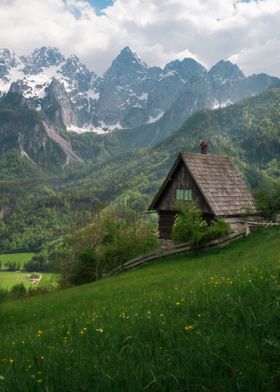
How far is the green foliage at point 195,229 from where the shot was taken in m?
33.8

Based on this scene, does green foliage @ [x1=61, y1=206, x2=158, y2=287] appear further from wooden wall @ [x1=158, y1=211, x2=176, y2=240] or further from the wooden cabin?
the wooden cabin

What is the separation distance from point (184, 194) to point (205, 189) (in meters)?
2.99

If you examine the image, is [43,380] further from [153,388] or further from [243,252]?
[243,252]

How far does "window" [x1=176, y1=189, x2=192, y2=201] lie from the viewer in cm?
4156

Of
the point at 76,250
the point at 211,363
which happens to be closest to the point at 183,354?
the point at 211,363

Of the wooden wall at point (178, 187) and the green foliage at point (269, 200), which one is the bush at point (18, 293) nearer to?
the wooden wall at point (178, 187)

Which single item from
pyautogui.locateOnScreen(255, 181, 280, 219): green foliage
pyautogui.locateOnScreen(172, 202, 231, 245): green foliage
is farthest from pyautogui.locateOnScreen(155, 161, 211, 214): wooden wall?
pyautogui.locateOnScreen(255, 181, 280, 219): green foliage

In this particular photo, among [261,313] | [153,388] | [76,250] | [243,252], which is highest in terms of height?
[261,313]

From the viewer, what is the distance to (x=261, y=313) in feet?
18.3

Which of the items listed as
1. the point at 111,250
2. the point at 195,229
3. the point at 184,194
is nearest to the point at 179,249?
the point at 195,229

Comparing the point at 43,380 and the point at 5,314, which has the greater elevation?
the point at 43,380

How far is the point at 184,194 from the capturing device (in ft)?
139

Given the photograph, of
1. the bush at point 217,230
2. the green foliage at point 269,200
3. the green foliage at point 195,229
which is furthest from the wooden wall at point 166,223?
the bush at point 217,230

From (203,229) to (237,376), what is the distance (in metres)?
31.0
